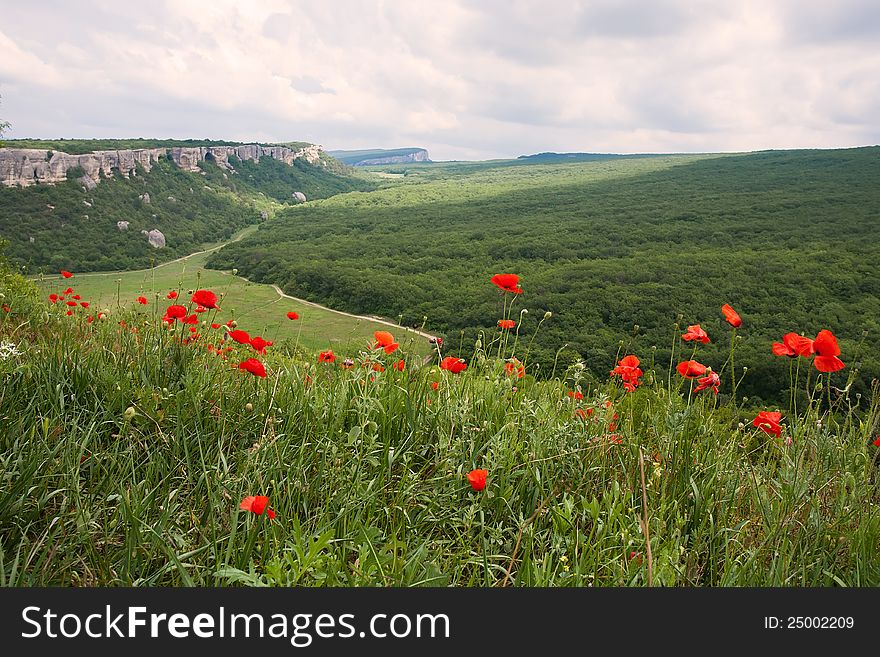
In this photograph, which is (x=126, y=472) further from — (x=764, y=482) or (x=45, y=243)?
(x=45, y=243)

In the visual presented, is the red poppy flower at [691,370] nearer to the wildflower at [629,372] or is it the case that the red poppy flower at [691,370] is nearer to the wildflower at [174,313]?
the wildflower at [629,372]

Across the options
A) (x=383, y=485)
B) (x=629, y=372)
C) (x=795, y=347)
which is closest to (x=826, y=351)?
(x=795, y=347)

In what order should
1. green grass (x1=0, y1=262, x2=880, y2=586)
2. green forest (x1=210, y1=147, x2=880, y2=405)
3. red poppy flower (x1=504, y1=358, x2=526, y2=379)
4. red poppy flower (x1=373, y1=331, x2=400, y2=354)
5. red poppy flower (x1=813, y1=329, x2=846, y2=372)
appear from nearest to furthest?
green grass (x1=0, y1=262, x2=880, y2=586) < red poppy flower (x1=813, y1=329, x2=846, y2=372) < red poppy flower (x1=373, y1=331, x2=400, y2=354) < red poppy flower (x1=504, y1=358, x2=526, y2=379) < green forest (x1=210, y1=147, x2=880, y2=405)

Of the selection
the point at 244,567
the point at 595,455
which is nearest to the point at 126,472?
the point at 244,567

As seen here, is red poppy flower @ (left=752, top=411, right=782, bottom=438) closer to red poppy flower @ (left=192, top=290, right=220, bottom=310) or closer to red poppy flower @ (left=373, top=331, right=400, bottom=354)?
red poppy flower @ (left=373, top=331, right=400, bottom=354)

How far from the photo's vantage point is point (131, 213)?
83.8m

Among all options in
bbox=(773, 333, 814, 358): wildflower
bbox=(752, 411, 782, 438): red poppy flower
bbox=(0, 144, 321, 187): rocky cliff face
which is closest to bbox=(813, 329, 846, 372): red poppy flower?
bbox=(773, 333, 814, 358): wildflower

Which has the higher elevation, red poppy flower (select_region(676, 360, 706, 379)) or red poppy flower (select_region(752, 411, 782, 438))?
red poppy flower (select_region(676, 360, 706, 379))

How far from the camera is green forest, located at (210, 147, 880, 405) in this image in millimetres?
35353

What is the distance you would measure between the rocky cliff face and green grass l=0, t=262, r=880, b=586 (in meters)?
89.4

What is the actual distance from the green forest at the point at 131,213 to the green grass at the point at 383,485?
120 ft

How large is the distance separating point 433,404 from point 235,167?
148 m

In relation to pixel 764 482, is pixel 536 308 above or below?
below

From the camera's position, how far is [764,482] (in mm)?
2754
